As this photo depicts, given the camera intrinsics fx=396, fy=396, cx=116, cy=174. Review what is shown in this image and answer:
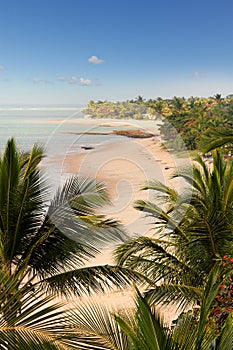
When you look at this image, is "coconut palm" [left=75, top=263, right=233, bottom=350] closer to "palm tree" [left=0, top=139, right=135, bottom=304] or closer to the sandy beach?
"palm tree" [left=0, top=139, right=135, bottom=304]

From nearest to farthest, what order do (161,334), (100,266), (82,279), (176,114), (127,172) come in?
(161,334)
(82,279)
(100,266)
(127,172)
(176,114)

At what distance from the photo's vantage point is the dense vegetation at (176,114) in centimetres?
1010

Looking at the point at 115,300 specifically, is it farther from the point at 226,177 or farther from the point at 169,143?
the point at 169,143

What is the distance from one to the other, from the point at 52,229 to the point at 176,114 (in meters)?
40.9

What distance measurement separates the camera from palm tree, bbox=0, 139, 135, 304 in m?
5.75

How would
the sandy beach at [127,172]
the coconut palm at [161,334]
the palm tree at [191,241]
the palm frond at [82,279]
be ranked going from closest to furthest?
the coconut palm at [161,334] < the palm frond at [82,279] < the palm tree at [191,241] < the sandy beach at [127,172]

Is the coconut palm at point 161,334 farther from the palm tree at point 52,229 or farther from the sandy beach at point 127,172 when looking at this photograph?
the sandy beach at point 127,172

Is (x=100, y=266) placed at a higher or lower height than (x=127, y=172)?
higher

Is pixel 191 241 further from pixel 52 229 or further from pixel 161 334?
pixel 161 334

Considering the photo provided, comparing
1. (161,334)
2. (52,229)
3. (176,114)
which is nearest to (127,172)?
(176,114)

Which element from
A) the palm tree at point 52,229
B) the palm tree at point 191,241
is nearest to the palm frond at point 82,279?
the palm tree at point 52,229

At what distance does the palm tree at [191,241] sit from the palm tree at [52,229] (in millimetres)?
1185

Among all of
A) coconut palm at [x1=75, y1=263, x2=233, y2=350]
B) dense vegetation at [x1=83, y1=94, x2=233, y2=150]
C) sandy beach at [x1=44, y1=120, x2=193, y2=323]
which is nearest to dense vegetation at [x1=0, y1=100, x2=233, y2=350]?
coconut palm at [x1=75, y1=263, x2=233, y2=350]

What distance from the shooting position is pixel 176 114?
45.2 metres
